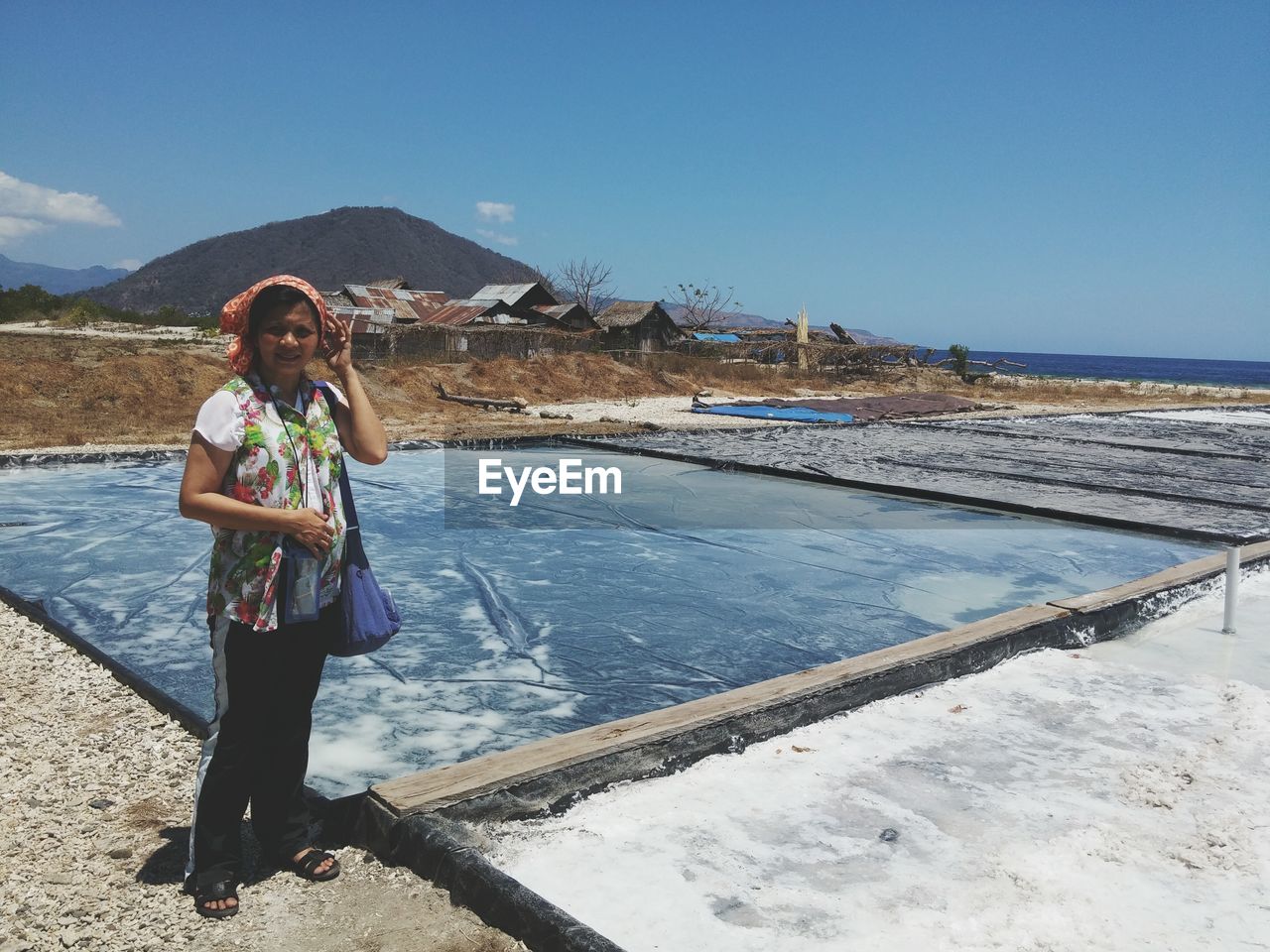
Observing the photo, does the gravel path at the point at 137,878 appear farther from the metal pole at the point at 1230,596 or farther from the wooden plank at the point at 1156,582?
the metal pole at the point at 1230,596

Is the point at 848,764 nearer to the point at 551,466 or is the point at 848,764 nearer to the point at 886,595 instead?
the point at 886,595

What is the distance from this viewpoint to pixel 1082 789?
274 cm

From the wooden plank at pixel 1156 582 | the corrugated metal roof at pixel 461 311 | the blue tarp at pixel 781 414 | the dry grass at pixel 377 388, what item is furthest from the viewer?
the corrugated metal roof at pixel 461 311

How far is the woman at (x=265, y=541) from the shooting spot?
6.54ft

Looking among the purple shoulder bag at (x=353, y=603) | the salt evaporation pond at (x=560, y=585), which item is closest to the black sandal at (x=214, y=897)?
the purple shoulder bag at (x=353, y=603)

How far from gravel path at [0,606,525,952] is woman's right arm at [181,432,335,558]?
0.79m

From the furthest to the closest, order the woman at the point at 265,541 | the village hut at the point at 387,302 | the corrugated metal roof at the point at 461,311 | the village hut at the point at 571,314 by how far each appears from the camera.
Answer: the village hut at the point at 571,314
the corrugated metal roof at the point at 461,311
the village hut at the point at 387,302
the woman at the point at 265,541

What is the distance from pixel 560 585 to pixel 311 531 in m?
3.42

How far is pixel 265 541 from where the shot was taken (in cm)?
204

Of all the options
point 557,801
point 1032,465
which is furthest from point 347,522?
point 1032,465

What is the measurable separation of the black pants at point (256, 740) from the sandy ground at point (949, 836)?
51cm

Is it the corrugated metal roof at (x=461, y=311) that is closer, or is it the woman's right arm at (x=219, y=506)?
the woman's right arm at (x=219, y=506)

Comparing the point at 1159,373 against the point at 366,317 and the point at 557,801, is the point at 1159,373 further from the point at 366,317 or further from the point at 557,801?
the point at 557,801

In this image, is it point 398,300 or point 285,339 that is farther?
point 398,300
